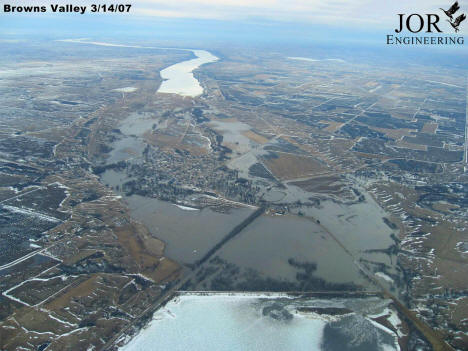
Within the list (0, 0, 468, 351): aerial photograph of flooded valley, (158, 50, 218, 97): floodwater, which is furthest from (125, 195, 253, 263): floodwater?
(158, 50, 218, 97): floodwater

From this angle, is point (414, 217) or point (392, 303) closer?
point (392, 303)

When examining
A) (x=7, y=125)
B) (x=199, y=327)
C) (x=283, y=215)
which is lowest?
(x=199, y=327)

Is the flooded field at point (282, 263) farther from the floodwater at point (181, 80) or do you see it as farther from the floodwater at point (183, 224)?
the floodwater at point (181, 80)

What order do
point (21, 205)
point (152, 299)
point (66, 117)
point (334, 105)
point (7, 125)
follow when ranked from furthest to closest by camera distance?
point (334, 105)
point (66, 117)
point (7, 125)
point (21, 205)
point (152, 299)

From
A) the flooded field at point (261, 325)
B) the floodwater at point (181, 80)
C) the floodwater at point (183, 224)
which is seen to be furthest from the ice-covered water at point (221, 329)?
the floodwater at point (181, 80)

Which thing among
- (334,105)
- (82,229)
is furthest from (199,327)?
(334,105)

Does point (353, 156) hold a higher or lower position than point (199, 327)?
higher

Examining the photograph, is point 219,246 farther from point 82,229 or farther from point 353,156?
point 353,156

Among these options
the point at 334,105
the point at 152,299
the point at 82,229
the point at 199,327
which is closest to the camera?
the point at 199,327
